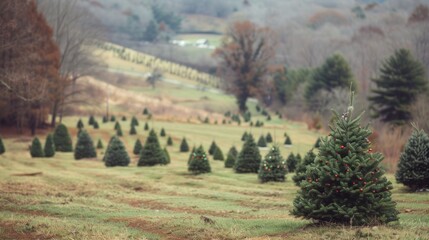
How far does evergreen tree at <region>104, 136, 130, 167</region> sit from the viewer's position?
33.5 meters

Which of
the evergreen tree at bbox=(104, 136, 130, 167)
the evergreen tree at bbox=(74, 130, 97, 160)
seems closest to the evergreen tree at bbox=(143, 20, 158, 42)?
the evergreen tree at bbox=(74, 130, 97, 160)

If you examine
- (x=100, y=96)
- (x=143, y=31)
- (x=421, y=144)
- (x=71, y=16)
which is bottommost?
(x=421, y=144)

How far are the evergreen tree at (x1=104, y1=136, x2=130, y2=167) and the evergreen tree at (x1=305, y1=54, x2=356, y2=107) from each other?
45.0 m

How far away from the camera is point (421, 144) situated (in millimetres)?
20359

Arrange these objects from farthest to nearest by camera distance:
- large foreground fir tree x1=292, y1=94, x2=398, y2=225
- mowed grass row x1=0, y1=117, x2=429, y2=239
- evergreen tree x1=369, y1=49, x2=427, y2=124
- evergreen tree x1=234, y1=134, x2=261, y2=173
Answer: evergreen tree x1=369, y1=49, x2=427, y2=124, evergreen tree x1=234, y1=134, x2=261, y2=173, mowed grass row x1=0, y1=117, x2=429, y2=239, large foreground fir tree x1=292, y1=94, x2=398, y2=225

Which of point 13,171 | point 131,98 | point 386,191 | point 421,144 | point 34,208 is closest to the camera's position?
point 386,191

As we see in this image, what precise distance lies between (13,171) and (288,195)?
51.4 feet

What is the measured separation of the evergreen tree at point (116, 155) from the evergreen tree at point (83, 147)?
4015mm

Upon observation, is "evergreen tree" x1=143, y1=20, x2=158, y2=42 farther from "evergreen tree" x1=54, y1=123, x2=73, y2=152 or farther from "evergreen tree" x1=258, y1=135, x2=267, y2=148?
"evergreen tree" x1=54, y1=123, x2=73, y2=152

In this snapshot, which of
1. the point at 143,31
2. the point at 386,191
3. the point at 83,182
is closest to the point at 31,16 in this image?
the point at 83,182

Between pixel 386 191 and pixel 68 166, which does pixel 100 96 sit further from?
pixel 386 191

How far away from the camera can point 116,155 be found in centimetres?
3359

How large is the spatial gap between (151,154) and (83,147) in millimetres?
6190

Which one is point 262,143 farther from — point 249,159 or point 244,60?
point 244,60
